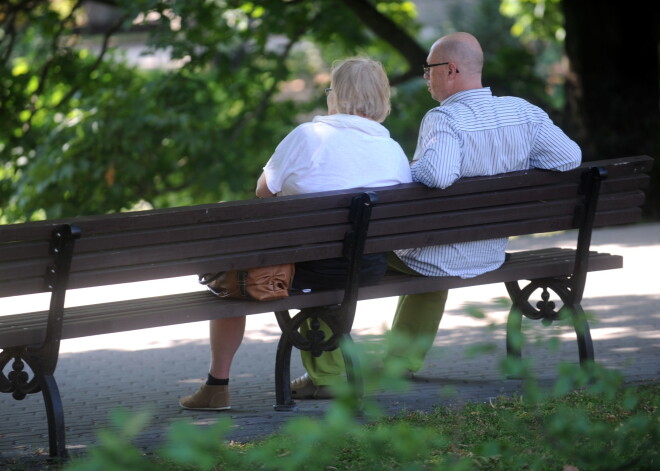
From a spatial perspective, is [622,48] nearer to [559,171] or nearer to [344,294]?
[559,171]

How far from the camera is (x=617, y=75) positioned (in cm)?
1331

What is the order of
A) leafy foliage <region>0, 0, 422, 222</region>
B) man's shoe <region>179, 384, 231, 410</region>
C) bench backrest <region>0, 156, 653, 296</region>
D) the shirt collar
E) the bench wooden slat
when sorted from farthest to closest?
leafy foliage <region>0, 0, 422, 222</region>
the shirt collar
man's shoe <region>179, 384, 231, 410</region>
the bench wooden slat
bench backrest <region>0, 156, 653, 296</region>

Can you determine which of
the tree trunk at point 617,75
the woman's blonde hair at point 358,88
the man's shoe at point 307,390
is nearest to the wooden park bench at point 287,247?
the man's shoe at point 307,390

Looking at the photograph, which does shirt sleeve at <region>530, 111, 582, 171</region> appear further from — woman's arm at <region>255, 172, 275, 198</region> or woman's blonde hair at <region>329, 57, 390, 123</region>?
woman's arm at <region>255, 172, 275, 198</region>

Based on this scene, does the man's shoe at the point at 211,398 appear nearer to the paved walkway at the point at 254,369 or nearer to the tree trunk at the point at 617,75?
the paved walkway at the point at 254,369

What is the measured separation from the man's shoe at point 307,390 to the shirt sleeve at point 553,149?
1.46m

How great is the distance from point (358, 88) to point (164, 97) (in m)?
9.86

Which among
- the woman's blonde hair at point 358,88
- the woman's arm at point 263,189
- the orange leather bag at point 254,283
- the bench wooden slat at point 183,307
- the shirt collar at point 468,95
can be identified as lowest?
the bench wooden slat at point 183,307

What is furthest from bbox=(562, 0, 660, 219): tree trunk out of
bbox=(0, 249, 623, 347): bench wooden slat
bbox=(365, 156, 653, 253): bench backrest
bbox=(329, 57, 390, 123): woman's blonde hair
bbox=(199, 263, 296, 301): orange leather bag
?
bbox=(199, 263, 296, 301): orange leather bag

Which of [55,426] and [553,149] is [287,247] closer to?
[55,426]

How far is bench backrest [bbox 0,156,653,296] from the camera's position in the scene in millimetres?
4121

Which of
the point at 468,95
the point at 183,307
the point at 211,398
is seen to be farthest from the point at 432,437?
the point at 468,95

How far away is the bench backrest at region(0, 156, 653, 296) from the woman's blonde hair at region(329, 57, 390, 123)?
425 mm

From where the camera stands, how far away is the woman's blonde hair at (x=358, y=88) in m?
4.96
